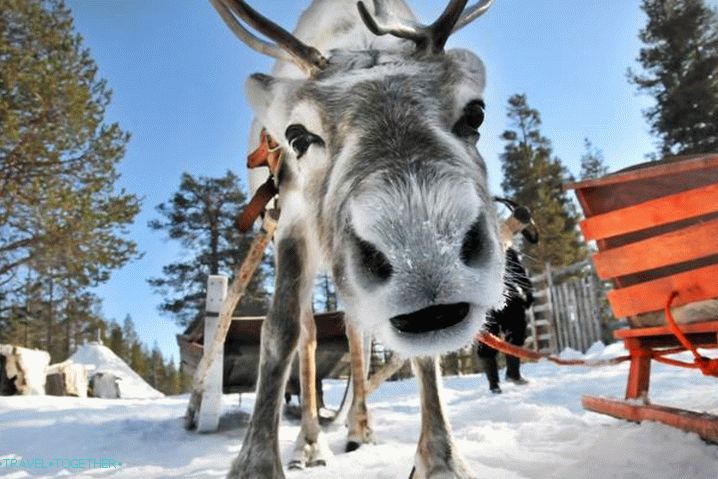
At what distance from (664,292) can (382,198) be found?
2249mm

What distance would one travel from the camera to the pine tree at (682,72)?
2356 cm

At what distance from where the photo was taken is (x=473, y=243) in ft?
4.76

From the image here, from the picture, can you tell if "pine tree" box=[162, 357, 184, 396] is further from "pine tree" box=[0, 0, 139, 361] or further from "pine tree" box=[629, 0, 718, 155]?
"pine tree" box=[629, 0, 718, 155]

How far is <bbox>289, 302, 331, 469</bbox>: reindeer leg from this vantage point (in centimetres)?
Result: 316

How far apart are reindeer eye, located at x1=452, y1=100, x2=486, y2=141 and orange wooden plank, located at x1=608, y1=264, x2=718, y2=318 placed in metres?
1.50

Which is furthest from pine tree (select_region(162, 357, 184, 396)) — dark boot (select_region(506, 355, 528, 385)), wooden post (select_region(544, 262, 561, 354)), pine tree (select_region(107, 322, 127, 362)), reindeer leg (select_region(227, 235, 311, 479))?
reindeer leg (select_region(227, 235, 311, 479))

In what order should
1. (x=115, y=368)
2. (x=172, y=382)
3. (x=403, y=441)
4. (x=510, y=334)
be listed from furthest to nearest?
(x=172, y=382) → (x=115, y=368) → (x=510, y=334) → (x=403, y=441)

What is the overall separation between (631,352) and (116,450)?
4224 mm

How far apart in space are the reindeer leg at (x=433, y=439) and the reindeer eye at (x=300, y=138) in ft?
4.12

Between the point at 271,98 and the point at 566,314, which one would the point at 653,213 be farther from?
the point at 566,314

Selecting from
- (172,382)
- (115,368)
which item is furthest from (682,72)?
(172,382)

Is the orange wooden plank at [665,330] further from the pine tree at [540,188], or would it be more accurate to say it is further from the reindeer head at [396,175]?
the pine tree at [540,188]

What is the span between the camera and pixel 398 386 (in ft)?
36.0

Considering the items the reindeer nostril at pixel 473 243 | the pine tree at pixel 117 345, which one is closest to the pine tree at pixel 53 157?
the reindeer nostril at pixel 473 243
